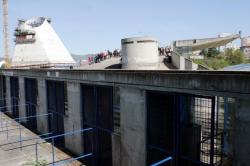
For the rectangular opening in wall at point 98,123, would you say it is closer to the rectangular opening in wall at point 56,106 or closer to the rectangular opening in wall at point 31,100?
the rectangular opening in wall at point 56,106

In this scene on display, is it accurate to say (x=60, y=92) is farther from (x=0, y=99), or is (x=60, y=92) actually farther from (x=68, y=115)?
(x=0, y=99)

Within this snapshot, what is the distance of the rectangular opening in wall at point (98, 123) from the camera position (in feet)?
52.5

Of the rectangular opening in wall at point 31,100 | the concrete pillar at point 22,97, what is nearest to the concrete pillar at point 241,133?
the rectangular opening in wall at point 31,100

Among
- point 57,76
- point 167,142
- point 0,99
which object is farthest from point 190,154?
point 0,99

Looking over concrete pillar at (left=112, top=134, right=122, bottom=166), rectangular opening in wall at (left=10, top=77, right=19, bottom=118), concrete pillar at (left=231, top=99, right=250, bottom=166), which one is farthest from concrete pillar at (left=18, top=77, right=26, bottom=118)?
concrete pillar at (left=231, top=99, right=250, bottom=166)

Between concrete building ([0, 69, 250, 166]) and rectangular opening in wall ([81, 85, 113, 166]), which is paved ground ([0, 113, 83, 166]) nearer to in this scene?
concrete building ([0, 69, 250, 166])

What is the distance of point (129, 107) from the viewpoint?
1255cm

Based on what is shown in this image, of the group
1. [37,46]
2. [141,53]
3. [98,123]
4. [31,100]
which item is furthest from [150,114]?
[37,46]

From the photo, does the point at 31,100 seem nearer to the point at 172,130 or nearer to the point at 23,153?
the point at 23,153

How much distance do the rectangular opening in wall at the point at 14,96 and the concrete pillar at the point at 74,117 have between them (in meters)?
13.4

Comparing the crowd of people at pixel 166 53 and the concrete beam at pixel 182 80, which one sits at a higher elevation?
the crowd of people at pixel 166 53

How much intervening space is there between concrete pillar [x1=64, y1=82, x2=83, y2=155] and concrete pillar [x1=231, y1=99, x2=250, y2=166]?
10.7m

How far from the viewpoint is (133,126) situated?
12.4 m

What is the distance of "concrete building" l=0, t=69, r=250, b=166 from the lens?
8.61 metres
